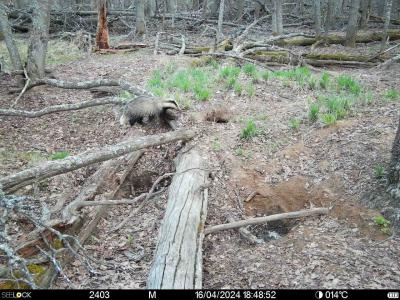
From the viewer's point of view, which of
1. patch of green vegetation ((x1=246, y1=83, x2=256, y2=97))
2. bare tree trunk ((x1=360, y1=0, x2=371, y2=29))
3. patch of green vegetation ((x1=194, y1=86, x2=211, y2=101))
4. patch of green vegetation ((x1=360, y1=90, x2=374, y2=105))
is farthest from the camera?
bare tree trunk ((x1=360, y1=0, x2=371, y2=29))

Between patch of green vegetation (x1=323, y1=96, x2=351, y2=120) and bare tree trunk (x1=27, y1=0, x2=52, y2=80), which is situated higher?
bare tree trunk (x1=27, y1=0, x2=52, y2=80)

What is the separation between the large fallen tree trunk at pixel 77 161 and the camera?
463 cm

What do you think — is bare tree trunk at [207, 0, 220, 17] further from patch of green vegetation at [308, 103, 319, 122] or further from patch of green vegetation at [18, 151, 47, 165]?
patch of green vegetation at [18, 151, 47, 165]

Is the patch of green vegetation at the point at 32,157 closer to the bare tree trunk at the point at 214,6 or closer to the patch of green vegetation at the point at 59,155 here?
the patch of green vegetation at the point at 59,155

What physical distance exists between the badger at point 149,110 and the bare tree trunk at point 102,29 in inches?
272

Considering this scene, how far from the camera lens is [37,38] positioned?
31.7 feet

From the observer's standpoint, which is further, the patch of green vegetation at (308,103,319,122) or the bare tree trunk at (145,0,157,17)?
the bare tree trunk at (145,0,157,17)

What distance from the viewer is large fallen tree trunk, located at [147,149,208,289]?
13.0 feet

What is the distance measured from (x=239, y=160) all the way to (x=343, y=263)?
2.63 meters

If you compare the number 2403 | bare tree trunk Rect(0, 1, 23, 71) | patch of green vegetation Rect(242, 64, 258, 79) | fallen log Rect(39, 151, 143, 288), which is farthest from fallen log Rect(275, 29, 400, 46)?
the number 2403

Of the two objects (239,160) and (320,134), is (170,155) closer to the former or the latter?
(239,160)

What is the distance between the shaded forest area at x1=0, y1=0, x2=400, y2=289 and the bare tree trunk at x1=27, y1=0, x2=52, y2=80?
0.03 metres

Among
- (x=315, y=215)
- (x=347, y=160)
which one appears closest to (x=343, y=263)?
(x=315, y=215)

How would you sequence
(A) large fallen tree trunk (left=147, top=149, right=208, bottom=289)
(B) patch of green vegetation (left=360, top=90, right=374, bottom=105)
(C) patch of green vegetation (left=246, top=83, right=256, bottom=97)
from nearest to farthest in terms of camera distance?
(A) large fallen tree trunk (left=147, top=149, right=208, bottom=289) < (B) patch of green vegetation (left=360, top=90, right=374, bottom=105) < (C) patch of green vegetation (left=246, top=83, right=256, bottom=97)
